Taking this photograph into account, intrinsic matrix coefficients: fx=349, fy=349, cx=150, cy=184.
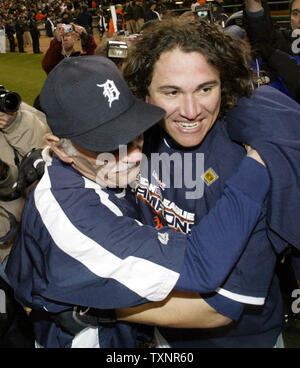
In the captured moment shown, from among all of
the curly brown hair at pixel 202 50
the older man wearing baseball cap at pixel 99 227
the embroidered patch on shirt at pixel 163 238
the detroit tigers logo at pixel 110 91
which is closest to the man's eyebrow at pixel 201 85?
the curly brown hair at pixel 202 50

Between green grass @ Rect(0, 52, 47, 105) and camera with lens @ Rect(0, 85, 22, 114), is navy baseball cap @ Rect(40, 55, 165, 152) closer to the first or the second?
camera with lens @ Rect(0, 85, 22, 114)

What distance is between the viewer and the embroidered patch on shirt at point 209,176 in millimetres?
1373

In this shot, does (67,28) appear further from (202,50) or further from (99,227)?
(99,227)

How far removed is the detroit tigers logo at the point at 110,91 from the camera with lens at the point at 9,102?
1781 millimetres

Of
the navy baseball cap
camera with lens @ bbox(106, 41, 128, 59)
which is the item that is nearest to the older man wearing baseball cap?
the navy baseball cap

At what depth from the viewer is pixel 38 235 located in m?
1.16

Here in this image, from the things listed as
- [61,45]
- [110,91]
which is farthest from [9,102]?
[61,45]

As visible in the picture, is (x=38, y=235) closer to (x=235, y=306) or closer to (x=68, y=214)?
(x=68, y=214)

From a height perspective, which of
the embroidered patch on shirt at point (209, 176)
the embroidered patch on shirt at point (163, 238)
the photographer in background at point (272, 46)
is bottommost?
the embroidered patch on shirt at point (163, 238)

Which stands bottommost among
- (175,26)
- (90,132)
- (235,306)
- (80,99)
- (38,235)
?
(235,306)

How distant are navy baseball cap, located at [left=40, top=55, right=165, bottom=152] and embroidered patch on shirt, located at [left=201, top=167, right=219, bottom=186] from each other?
0.32 metres

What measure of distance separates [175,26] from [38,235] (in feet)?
3.40

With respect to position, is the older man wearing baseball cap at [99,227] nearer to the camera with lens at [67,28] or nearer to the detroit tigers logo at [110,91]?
the detroit tigers logo at [110,91]

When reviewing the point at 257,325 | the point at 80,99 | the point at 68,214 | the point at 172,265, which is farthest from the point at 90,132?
the point at 257,325
